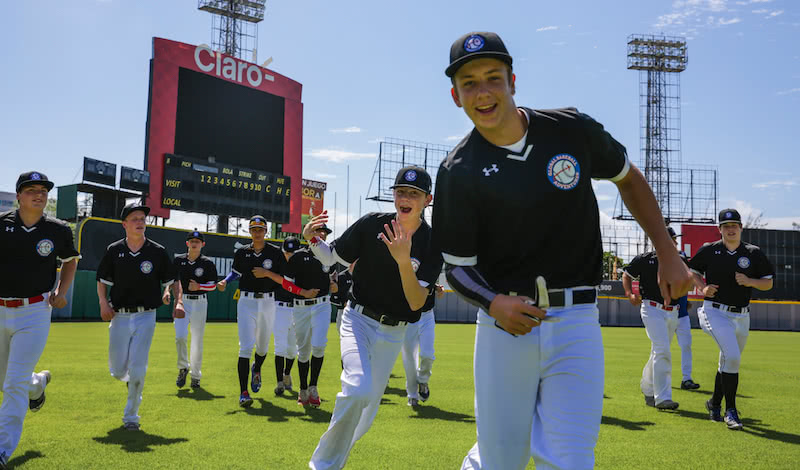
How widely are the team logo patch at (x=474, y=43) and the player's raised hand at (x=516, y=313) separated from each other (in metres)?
1.18

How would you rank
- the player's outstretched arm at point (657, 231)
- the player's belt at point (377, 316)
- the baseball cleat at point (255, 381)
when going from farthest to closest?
the baseball cleat at point (255, 381), the player's belt at point (377, 316), the player's outstretched arm at point (657, 231)

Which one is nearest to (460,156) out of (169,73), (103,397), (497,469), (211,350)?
(497,469)

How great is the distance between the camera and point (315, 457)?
501cm

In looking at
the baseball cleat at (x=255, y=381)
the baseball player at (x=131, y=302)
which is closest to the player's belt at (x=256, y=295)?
the baseball cleat at (x=255, y=381)

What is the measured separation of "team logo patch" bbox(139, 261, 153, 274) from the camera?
8188mm

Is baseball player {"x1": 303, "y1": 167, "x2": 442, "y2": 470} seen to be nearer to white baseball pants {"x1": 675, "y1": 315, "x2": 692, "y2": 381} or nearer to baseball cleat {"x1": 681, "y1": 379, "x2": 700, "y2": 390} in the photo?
white baseball pants {"x1": 675, "y1": 315, "x2": 692, "y2": 381}

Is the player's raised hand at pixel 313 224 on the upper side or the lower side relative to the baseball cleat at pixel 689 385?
upper

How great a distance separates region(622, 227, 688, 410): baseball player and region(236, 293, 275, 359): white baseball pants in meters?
6.00

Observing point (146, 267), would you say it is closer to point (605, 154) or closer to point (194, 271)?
point (194, 271)

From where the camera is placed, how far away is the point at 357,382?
5.05 metres

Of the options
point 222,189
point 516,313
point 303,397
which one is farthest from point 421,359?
point 222,189

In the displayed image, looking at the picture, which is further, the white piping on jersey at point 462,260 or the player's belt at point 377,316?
the player's belt at point 377,316

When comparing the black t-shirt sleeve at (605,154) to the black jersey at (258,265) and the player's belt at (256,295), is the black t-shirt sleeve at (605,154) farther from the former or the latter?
the player's belt at (256,295)

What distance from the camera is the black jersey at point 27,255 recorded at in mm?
6461
